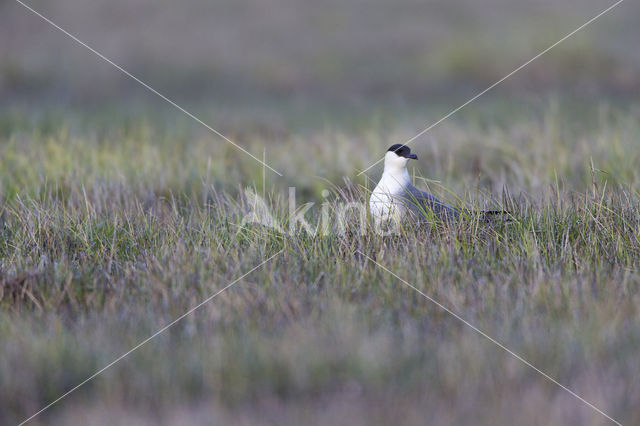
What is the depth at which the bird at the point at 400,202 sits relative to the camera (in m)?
4.88

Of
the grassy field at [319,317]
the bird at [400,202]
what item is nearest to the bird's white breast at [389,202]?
the bird at [400,202]

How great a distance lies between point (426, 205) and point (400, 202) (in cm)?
19

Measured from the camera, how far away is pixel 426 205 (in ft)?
16.3

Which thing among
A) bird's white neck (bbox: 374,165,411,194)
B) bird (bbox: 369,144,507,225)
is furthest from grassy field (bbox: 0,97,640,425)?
bird's white neck (bbox: 374,165,411,194)

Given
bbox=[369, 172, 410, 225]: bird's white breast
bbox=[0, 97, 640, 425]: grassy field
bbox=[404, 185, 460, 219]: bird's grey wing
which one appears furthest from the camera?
bbox=[404, 185, 460, 219]: bird's grey wing

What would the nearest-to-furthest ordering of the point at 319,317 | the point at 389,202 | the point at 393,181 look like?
the point at 319,317, the point at 389,202, the point at 393,181

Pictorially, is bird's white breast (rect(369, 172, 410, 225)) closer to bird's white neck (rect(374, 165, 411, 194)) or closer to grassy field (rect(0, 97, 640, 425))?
bird's white neck (rect(374, 165, 411, 194))

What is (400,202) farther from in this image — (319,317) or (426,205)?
A: (319,317)

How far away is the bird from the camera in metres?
4.88

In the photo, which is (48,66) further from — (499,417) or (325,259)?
(499,417)

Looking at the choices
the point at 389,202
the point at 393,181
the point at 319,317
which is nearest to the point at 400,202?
the point at 389,202

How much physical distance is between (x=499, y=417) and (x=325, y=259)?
1842 mm

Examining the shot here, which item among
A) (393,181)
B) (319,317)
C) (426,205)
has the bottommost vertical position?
(319,317)

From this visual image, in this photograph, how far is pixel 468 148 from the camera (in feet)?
27.8
